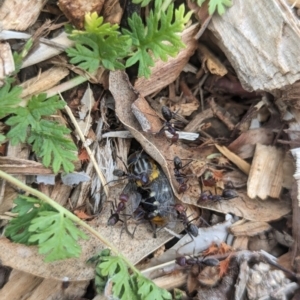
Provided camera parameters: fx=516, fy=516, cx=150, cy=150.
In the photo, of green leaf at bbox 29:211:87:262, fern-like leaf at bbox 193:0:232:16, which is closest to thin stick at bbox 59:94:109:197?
green leaf at bbox 29:211:87:262

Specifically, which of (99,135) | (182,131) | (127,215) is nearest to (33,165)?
(99,135)

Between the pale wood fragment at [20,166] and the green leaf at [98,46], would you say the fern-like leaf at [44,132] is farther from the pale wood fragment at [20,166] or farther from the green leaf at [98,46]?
the green leaf at [98,46]

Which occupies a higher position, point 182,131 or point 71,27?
point 71,27

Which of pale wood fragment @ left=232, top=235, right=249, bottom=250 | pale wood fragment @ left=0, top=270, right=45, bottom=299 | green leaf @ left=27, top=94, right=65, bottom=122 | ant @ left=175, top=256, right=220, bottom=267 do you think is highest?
green leaf @ left=27, top=94, right=65, bottom=122

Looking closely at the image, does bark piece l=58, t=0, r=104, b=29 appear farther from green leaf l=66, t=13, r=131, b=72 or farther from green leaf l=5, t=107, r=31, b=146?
green leaf l=5, t=107, r=31, b=146

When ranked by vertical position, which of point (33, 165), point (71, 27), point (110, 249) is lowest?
point (110, 249)

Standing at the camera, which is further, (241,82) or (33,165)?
(241,82)

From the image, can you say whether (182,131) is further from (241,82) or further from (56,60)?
(56,60)
